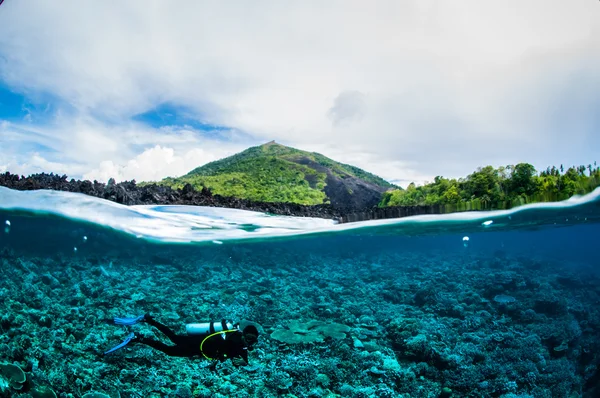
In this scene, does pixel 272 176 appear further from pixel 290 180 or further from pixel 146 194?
pixel 146 194

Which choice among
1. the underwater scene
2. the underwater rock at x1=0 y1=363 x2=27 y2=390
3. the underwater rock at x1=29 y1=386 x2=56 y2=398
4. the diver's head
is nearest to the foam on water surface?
the underwater scene

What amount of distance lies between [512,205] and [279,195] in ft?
21.4

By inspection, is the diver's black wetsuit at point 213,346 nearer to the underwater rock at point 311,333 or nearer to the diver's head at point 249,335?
the diver's head at point 249,335

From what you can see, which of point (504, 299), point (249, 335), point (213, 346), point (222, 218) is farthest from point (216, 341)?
point (504, 299)

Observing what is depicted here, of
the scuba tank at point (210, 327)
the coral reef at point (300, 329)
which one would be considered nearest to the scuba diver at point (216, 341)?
the scuba tank at point (210, 327)

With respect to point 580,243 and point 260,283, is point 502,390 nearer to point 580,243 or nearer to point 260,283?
point 260,283

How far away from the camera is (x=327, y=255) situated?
59.8 feet

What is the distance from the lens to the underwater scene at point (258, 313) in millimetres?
6715

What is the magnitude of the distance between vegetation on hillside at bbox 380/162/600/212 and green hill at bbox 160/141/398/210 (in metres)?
1.99

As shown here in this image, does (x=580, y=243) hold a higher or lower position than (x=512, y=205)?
lower

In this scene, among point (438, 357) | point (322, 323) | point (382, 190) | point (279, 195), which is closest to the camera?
point (438, 357)

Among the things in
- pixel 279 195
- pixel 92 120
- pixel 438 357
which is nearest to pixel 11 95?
pixel 92 120

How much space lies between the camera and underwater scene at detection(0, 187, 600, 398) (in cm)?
671

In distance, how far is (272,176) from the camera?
1023cm
